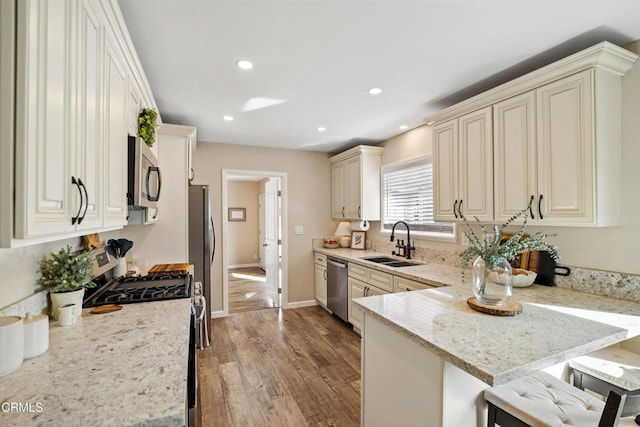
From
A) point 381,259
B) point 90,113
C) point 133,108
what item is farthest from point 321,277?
point 90,113

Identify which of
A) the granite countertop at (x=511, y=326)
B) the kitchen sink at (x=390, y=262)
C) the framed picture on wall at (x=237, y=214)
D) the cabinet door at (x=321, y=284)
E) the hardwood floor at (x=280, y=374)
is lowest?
the hardwood floor at (x=280, y=374)

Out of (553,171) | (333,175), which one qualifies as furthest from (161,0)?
(333,175)

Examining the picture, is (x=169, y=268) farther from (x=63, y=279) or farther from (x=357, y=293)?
(x=357, y=293)

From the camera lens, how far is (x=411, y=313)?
153cm

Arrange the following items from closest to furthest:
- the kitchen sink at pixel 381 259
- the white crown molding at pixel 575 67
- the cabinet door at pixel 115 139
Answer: the cabinet door at pixel 115 139, the white crown molding at pixel 575 67, the kitchen sink at pixel 381 259

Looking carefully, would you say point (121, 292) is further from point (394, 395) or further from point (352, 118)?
point (352, 118)

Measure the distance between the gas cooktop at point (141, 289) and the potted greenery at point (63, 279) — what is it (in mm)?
256

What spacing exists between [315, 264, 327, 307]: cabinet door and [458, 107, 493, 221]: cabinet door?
2341mm

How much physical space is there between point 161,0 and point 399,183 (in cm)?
313

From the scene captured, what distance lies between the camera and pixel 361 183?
4.07 meters

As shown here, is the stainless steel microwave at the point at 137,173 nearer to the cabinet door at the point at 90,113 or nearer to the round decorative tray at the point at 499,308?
the cabinet door at the point at 90,113

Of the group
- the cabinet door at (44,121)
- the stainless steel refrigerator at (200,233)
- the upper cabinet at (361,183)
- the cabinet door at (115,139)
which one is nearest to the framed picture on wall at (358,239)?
the upper cabinet at (361,183)

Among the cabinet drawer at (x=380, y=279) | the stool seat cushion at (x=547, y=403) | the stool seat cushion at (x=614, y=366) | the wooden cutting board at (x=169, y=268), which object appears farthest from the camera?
the cabinet drawer at (x=380, y=279)

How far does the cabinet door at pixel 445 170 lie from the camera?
2.58 metres
